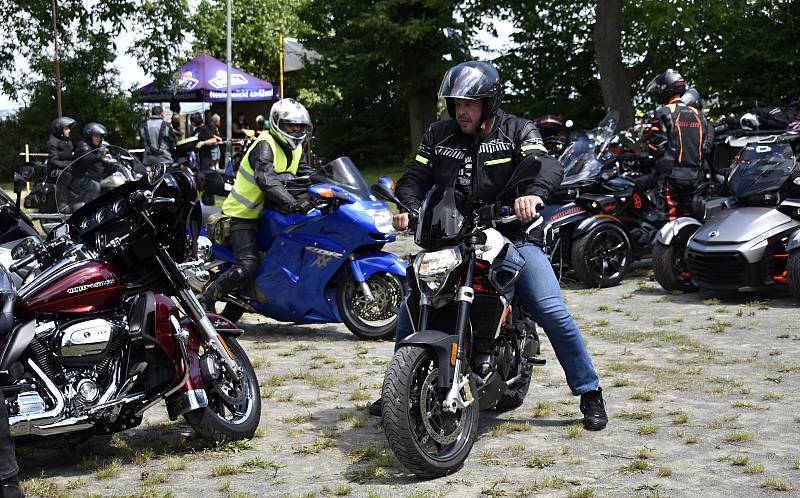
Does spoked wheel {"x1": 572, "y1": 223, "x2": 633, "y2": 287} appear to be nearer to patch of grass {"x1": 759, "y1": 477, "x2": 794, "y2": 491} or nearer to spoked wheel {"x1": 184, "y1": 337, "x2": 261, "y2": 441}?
spoked wheel {"x1": 184, "y1": 337, "x2": 261, "y2": 441}

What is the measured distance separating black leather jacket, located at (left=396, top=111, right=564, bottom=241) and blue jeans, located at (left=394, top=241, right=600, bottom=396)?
233 millimetres

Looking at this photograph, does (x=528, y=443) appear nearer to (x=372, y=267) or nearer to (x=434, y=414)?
(x=434, y=414)

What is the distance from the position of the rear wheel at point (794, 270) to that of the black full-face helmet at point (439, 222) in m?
5.08

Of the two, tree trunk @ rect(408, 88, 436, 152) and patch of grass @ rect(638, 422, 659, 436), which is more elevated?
tree trunk @ rect(408, 88, 436, 152)

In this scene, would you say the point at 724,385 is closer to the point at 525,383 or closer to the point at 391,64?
the point at 525,383

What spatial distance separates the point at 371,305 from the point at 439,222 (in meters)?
3.40

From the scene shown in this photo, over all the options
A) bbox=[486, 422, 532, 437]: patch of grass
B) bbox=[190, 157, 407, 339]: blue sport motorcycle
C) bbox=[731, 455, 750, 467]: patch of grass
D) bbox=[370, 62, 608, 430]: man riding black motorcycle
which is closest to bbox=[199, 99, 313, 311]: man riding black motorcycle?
bbox=[190, 157, 407, 339]: blue sport motorcycle

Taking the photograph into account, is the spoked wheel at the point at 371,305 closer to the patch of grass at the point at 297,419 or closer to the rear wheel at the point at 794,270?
the patch of grass at the point at 297,419

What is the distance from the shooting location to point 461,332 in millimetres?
5406

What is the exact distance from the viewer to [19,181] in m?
7.84

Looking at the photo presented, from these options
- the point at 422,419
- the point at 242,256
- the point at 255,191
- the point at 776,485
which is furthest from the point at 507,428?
the point at 255,191

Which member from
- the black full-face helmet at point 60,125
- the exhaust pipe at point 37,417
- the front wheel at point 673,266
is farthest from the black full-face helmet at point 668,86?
the black full-face helmet at point 60,125

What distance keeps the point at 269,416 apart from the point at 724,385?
2.71m

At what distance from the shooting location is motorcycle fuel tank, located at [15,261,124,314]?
17.5 ft
